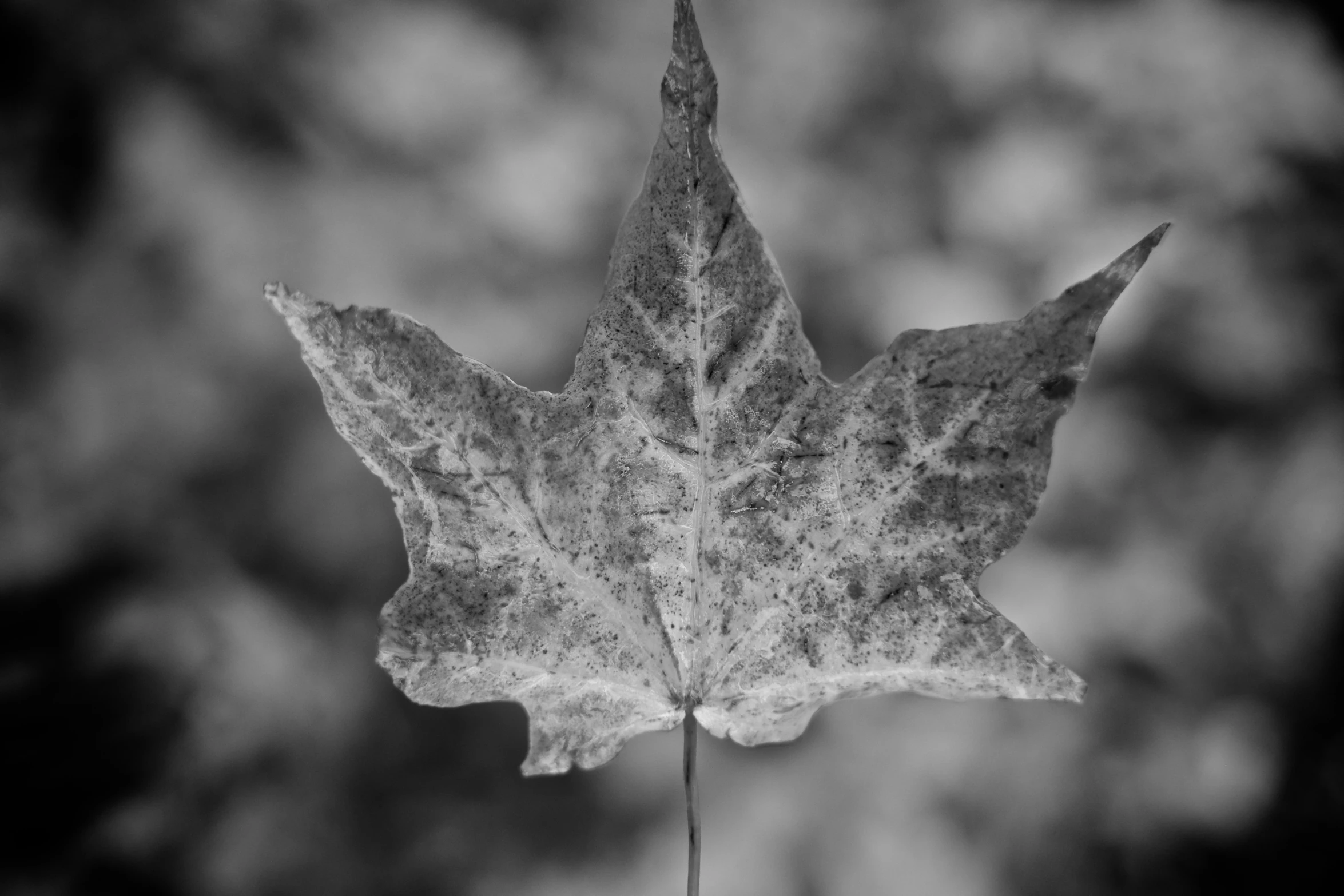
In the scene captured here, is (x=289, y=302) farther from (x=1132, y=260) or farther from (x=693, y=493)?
(x=1132, y=260)

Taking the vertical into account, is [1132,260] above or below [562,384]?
below

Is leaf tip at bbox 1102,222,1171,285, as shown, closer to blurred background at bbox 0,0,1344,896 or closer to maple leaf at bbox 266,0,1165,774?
maple leaf at bbox 266,0,1165,774

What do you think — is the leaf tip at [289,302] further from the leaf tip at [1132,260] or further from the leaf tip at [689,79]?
the leaf tip at [1132,260]

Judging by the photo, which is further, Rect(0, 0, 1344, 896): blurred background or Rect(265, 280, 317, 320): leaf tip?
Rect(0, 0, 1344, 896): blurred background

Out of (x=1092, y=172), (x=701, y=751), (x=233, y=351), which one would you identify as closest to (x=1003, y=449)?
(x=701, y=751)

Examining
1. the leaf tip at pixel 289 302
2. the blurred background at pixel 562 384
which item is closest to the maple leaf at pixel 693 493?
the leaf tip at pixel 289 302

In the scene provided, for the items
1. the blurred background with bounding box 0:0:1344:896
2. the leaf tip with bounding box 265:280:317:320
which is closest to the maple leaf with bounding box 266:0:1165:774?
the leaf tip with bounding box 265:280:317:320

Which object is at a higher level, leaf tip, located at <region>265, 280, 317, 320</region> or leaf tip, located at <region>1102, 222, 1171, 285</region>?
leaf tip, located at <region>265, 280, 317, 320</region>

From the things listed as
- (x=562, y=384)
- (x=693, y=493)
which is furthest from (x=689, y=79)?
(x=562, y=384)
